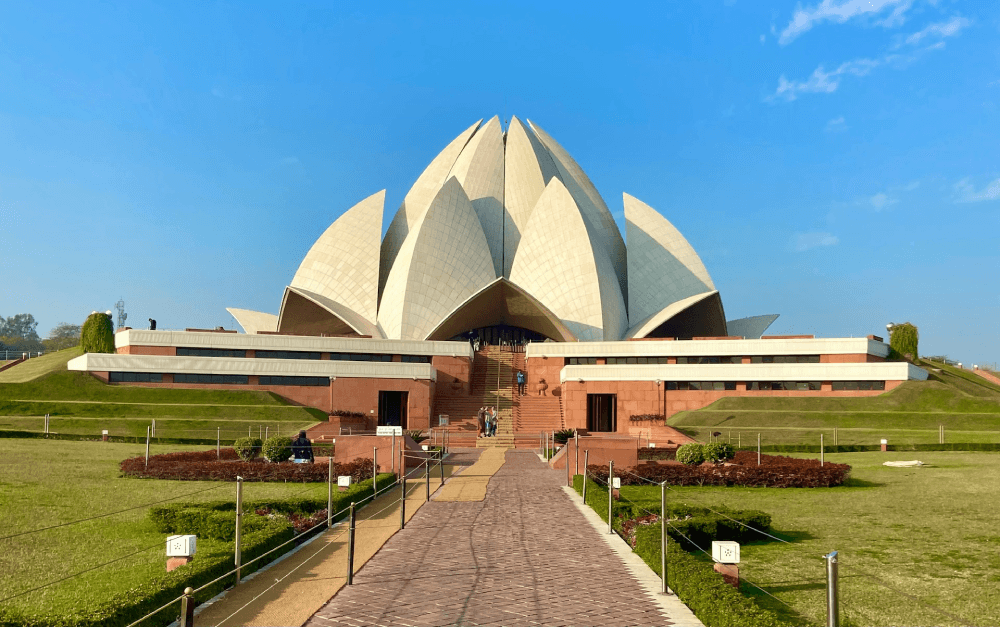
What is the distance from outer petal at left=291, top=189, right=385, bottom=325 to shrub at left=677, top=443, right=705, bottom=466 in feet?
96.2

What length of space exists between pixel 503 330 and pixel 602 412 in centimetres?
1366

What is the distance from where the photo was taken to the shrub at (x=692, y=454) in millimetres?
16953

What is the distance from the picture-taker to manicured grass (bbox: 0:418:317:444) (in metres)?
24.4

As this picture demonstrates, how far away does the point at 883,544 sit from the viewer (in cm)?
862

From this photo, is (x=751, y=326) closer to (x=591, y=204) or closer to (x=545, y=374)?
(x=591, y=204)

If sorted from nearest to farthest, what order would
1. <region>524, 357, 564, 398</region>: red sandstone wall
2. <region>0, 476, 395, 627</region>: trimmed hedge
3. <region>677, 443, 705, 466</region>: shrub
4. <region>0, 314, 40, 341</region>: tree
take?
1. <region>0, 476, 395, 627</region>: trimmed hedge
2. <region>677, 443, 705, 466</region>: shrub
3. <region>524, 357, 564, 398</region>: red sandstone wall
4. <region>0, 314, 40, 341</region>: tree

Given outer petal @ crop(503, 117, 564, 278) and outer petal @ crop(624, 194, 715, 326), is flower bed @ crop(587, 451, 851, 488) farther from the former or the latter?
outer petal @ crop(503, 117, 564, 278)

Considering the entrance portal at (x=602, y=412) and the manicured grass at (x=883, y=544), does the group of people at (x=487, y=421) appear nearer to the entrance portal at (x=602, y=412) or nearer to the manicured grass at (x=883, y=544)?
the entrance portal at (x=602, y=412)

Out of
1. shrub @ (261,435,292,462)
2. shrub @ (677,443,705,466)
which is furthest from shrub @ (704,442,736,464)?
shrub @ (261,435,292,462)

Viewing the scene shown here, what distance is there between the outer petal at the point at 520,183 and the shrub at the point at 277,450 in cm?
3105

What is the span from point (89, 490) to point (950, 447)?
21663 mm

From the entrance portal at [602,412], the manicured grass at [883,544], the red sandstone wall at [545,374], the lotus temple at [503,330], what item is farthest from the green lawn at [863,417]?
the manicured grass at [883,544]

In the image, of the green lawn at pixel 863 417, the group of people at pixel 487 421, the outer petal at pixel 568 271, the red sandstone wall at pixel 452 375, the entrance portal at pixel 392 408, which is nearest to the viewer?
the green lawn at pixel 863 417

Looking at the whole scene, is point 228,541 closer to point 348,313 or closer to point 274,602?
point 274,602
